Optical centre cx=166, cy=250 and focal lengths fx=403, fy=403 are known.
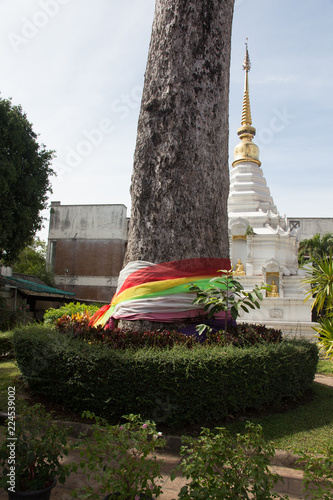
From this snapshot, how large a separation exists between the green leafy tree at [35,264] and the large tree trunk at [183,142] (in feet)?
81.5

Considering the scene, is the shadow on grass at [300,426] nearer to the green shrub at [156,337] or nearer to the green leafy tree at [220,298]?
the green shrub at [156,337]

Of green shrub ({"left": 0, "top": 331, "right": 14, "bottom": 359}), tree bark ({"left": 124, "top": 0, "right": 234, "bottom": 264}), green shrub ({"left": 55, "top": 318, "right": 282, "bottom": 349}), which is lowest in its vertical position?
green shrub ({"left": 0, "top": 331, "right": 14, "bottom": 359})

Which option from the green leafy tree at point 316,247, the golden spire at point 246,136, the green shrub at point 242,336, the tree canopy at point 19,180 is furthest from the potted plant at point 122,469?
the green leafy tree at point 316,247

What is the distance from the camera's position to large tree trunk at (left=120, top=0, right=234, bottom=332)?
594 cm

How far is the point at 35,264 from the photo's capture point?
3378cm

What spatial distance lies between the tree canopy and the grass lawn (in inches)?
527

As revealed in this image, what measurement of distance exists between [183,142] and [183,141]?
0.05 ft

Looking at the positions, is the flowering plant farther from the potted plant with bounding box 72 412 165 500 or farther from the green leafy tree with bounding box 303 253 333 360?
the green leafy tree with bounding box 303 253 333 360

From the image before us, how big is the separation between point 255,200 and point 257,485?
20997 millimetres

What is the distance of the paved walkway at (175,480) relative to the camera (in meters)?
3.15

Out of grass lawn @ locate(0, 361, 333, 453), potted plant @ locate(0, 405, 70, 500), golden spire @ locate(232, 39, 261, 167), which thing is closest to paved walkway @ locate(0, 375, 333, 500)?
grass lawn @ locate(0, 361, 333, 453)

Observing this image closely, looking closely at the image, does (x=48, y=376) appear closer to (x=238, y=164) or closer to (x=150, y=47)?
(x=150, y=47)

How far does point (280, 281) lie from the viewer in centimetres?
2017

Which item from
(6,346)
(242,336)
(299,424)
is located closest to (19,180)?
(6,346)
